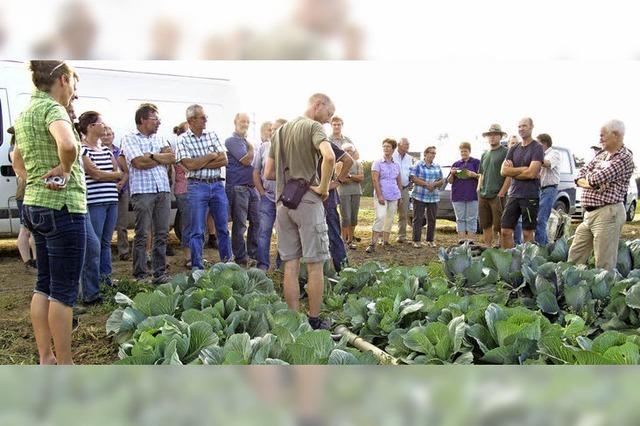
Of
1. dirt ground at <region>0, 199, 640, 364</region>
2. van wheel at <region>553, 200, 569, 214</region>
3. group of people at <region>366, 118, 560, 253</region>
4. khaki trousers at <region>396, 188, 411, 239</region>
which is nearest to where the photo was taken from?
dirt ground at <region>0, 199, 640, 364</region>

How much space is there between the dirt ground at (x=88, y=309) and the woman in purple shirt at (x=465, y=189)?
0.63m

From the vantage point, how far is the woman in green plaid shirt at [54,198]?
266cm

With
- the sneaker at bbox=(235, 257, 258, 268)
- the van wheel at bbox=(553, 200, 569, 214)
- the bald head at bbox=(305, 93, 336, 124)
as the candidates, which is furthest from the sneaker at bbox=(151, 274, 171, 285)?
the van wheel at bbox=(553, 200, 569, 214)

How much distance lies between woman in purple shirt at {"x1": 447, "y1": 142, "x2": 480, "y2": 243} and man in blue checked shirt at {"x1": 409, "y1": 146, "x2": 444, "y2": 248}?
0.91 ft

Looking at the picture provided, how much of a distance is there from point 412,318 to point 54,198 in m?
2.10

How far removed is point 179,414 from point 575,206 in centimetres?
1127

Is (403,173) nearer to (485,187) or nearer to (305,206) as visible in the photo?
(485,187)

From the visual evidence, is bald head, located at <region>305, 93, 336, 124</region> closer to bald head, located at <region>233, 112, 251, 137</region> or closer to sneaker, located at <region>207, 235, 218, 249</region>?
bald head, located at <region>233, 112, 251, 137</region>

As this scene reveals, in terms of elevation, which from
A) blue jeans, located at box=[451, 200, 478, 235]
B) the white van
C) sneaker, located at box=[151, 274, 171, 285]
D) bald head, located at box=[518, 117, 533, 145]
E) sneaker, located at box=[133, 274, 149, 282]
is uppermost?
the white van

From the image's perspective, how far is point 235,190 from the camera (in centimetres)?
636

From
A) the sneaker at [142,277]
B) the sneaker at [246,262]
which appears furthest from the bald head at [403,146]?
the sneaker at [142,277]

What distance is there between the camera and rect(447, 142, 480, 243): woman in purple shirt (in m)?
8.50

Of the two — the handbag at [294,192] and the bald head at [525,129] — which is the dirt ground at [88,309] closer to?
the handbag at [294,192]

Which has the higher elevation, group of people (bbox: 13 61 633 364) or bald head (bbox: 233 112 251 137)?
bald head (bbox: 233 112 251 137)
